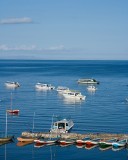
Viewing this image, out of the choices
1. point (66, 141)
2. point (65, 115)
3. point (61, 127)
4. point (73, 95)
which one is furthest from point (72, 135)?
point (73, 95)

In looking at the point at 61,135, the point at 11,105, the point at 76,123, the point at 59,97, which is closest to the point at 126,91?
the point at 59,97

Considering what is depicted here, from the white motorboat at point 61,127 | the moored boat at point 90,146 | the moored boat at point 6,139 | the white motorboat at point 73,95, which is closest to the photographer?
the moored boat at point 90,146

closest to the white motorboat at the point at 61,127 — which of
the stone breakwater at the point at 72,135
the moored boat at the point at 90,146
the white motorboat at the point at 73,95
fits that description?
the stone breakwater at the point at 72,135

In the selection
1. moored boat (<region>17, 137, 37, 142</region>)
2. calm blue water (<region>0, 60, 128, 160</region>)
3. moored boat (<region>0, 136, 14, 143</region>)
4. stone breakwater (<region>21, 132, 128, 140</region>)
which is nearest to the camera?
calm blue water (<region>0, 60, 128, 160</region>)

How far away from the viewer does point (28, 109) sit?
11438 centimetres

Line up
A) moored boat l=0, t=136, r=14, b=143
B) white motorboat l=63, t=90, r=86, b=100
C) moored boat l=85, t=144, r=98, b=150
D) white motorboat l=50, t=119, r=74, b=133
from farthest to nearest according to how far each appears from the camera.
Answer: white motorboat l=63, t=90, r=86, b=100, white motorboat l=50, t=119, r=74, b=133, moored boat l=0, t=136, r=14, b=143, moored boat l=85, t=144, r=98, b=150

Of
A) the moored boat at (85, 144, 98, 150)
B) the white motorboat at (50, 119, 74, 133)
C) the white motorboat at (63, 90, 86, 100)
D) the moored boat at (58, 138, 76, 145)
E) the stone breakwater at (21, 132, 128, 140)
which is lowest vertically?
the moored boat at (85, 144, 98, 150)

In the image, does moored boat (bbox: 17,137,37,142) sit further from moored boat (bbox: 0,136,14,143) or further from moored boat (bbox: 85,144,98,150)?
moored boat (bbox: 85,144,98,150)

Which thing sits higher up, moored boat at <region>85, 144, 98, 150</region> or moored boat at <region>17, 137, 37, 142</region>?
moored boat at <region>17, 137, 37, 142</region>

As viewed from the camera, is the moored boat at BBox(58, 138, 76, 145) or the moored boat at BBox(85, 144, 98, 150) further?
the moored boat at BBox(58, 138, 76, 145)

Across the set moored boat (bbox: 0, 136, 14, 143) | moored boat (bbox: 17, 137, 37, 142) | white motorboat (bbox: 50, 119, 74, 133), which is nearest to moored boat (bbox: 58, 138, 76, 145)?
moored boat (bbox: 17, 137, 37, 142)

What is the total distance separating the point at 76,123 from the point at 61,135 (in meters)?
17.1

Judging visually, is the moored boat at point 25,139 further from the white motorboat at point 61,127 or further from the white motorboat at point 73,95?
the white motorboat at point 73,95

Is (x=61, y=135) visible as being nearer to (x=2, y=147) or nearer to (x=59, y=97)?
(x=2, y=147)
